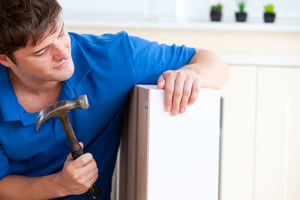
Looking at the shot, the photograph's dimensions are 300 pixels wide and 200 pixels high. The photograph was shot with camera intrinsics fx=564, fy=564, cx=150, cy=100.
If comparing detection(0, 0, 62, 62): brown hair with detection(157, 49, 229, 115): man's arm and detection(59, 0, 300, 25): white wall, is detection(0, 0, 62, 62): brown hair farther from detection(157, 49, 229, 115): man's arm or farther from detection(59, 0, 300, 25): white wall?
detection(59, 0, 300, 25): white wall

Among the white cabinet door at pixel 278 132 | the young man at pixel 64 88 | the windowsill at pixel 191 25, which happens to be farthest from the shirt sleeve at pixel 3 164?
the white cabinet door at pixel 278 132

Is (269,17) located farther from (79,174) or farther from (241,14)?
(79,174)

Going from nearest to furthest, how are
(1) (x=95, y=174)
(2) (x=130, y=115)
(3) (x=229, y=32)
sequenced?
(1) (x=95, y=174), (2) (x=130, y=115), (3) (x=229, y=32)

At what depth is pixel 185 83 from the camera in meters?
0.95

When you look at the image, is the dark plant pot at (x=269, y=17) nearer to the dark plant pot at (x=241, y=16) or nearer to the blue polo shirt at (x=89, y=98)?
the dark plant pot at (x=241, y=16)

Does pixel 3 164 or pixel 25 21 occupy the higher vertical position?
pixel 25 21

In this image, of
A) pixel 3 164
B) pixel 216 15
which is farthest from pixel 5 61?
pixel 216 15

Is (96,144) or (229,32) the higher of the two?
(229,32)

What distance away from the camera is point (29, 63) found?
3.51ft

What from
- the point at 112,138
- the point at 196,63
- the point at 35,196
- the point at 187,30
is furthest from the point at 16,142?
the point at 187,30

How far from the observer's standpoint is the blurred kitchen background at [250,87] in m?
2.15

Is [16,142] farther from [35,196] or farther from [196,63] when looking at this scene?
[196,63]

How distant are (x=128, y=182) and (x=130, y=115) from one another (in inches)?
6.4

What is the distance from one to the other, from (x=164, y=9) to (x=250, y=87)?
0.46m
